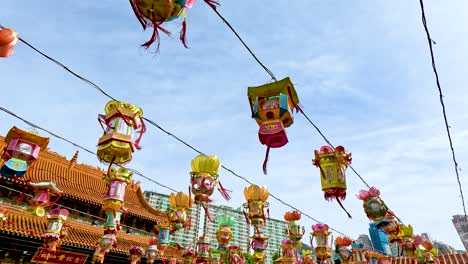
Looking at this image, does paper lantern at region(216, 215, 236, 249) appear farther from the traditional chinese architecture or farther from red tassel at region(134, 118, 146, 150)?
red tassel at region(134, 118, 146, 150)

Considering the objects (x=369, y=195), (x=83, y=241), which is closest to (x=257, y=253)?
(x=369, y=195)

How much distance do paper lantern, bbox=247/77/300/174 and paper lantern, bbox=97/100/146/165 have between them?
2279 mm

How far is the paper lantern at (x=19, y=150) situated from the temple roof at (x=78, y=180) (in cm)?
570

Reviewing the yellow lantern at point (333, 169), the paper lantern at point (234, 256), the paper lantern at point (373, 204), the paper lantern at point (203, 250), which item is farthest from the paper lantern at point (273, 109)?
the paper lantern at point (234, 256)

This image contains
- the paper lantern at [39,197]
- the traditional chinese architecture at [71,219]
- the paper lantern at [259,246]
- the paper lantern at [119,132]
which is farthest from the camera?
the paper lantern at [259,246]

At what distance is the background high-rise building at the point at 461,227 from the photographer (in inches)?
891

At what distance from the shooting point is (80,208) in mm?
13320

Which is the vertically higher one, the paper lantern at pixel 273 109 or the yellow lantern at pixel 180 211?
the paper lantern at pixel 273 109

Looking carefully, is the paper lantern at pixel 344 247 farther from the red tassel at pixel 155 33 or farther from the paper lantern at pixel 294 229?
the red tassel at pixel 155 33

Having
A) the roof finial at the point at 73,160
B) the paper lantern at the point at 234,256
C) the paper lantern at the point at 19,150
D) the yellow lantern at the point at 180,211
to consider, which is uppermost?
the roof finial at the point at 73,160

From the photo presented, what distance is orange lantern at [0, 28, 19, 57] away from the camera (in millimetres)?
3359

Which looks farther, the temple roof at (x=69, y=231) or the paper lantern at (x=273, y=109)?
the temple roof at (x=69, y=231)

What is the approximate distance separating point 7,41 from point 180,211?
8066 millimetres

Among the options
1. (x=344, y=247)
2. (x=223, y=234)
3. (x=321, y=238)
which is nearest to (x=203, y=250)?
(x=223, y=234)
